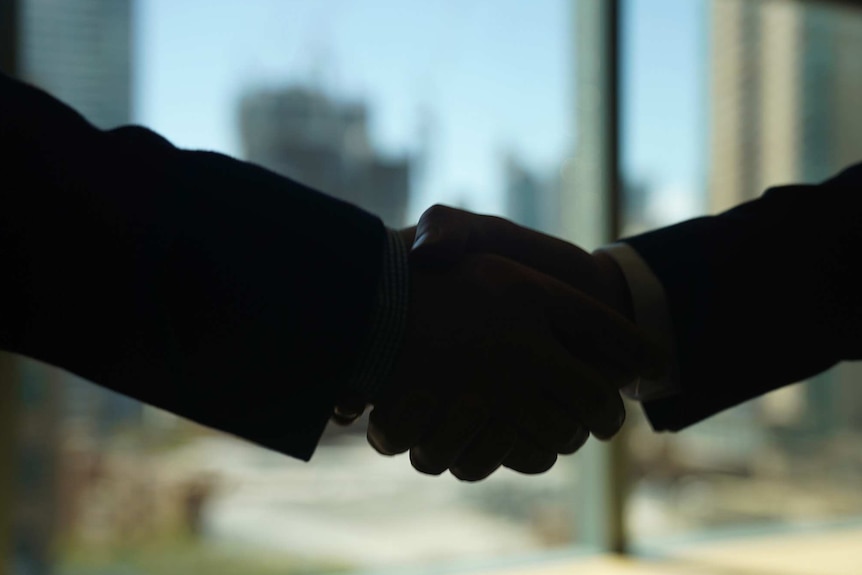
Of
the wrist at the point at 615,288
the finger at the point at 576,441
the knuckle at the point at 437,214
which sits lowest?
the finger at the point at 576,441

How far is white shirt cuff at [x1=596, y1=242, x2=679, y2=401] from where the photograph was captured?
94 cm

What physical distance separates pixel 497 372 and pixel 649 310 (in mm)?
283

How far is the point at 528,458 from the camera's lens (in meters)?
0.81

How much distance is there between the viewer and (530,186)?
7.05 ft

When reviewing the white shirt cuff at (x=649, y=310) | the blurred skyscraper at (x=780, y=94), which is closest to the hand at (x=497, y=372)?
the white shirt cuff at (x=649, y=310)

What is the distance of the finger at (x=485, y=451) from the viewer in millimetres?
777

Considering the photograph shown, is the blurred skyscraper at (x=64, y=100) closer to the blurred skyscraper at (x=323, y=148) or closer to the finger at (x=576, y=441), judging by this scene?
the blurred skyscraper at (x=323, y=148)

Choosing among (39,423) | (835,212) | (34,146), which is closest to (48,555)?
(39,423)

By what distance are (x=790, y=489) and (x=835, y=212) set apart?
1.79 metres

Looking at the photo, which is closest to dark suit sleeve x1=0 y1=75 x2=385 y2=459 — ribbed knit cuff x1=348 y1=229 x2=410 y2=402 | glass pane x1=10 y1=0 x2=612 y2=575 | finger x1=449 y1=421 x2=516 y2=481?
ribbed knit cuff x1=348 y1=229 x2=410 y2=402

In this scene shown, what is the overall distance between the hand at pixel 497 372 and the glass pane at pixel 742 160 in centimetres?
146

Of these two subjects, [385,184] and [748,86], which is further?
[748,86]

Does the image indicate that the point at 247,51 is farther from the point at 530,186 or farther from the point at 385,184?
the point at 530,186

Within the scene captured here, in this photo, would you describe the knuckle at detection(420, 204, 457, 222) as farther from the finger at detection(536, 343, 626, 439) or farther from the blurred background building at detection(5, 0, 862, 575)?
the blurred background building at detection(5, 0, 862, 575)
